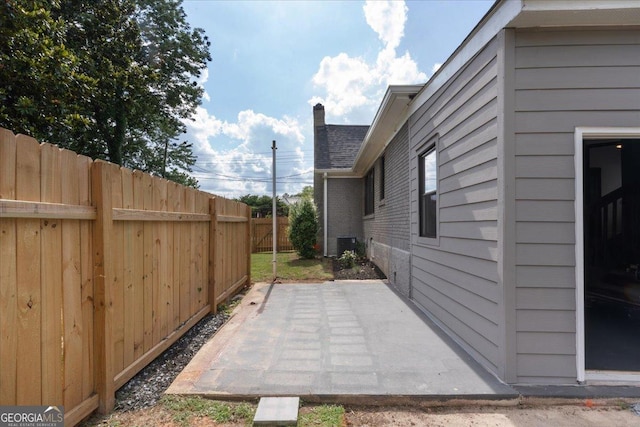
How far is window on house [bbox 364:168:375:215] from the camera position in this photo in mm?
10094

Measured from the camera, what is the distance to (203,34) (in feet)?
45.8

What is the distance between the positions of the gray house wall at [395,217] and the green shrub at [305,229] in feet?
9.46

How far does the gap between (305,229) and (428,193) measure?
670 centimetres

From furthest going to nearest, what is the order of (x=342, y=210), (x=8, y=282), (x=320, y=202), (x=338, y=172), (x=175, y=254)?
(x=320, y=202), (x=342, y=210), (x=338, y=172), (x=175, y=254), (x=8, y=282)

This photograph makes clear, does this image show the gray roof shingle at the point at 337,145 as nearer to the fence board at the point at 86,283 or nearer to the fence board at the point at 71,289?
the fence board at the point at 86,283

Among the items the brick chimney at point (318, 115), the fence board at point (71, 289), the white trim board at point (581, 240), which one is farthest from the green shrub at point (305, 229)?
the fence board at point (71, 289)

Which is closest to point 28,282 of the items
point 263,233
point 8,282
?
point 8,282

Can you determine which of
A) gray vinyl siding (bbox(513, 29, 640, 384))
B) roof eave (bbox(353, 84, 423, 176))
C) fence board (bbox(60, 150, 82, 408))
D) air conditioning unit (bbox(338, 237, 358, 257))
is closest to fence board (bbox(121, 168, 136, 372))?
fence board (bbox(60, 150, 82, 408))

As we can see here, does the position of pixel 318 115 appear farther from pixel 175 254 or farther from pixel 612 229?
pixel 175 254

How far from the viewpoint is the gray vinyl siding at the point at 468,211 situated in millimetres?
2816

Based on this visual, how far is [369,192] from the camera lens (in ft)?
34.7

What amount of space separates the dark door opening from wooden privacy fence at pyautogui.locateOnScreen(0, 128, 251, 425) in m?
5.41

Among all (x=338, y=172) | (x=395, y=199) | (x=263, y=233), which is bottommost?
(x=263, y=233)

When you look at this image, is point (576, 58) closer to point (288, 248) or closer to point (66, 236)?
point (66, 236)
